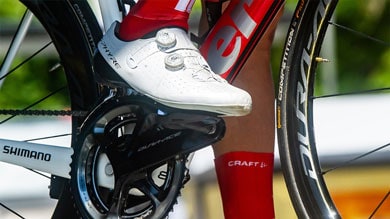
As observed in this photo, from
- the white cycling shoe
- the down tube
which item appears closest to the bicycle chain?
the white cycling shoe

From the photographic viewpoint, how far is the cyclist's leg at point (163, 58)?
6.40 feet

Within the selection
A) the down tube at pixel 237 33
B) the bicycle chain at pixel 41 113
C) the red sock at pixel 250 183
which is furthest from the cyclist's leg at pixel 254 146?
the bicycle chain at pixel 41 113

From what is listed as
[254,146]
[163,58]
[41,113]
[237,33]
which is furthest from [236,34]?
[41,113]

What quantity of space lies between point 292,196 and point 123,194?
0.35m

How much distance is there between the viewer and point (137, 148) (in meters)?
2.10

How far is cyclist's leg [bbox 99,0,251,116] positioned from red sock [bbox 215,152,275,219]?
0.28 metres

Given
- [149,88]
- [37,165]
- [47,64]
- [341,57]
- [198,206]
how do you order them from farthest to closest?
[341,57], [47,64], [198,206], [37,165], [149,88]

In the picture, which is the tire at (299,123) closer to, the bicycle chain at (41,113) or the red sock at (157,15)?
the red sock at (157,15)

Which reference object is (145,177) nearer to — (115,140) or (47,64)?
(115,140)

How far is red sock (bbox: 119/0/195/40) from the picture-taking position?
200cm

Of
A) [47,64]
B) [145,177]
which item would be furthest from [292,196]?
[47,64]

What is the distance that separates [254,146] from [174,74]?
1.03ft

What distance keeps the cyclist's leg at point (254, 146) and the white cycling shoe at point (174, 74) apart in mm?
219

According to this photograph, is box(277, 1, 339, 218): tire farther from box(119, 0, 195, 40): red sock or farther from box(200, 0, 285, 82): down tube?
box(119, 0, 195, 40): red sock
